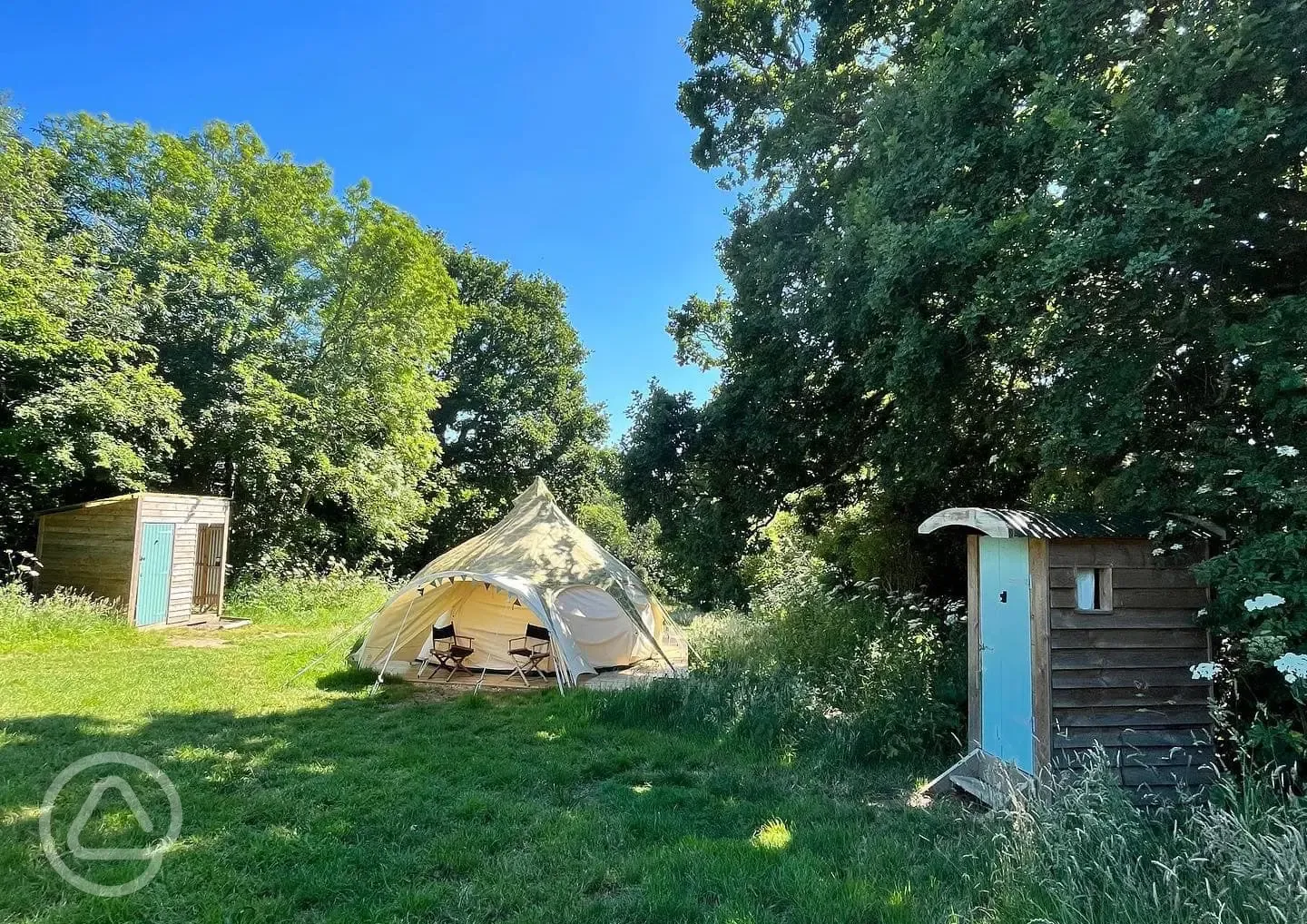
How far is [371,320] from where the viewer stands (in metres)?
17.1

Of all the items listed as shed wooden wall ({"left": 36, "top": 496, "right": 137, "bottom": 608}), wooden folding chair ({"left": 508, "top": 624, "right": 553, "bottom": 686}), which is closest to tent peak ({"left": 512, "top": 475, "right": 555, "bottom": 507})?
wooden folding chair ({"left": 508, "top": 624, "right": 553, "bottom": 686})

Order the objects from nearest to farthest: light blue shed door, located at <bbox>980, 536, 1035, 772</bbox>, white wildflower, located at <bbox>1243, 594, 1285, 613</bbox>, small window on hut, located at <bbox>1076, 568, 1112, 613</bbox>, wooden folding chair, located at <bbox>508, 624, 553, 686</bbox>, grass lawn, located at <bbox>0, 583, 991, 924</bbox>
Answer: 1. grass lawn, located at <bbox>0, 583, 991, 924</bbox>
2. white wildflower, located at <bbox>1243, 594, 1285, 613</bbox>
3. small window on hut, located at <bbox>1076, 568, 1112, 613</bbox>
4. light blue shed door, located at <bbox>980, 536, 1035, 772</bbox>
5. wooden folding chair, located at <bbox>508, 624, 553, 686</bbox>

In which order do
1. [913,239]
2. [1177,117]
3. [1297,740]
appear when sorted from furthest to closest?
[913,239]
[1177,117]
[1297,740]

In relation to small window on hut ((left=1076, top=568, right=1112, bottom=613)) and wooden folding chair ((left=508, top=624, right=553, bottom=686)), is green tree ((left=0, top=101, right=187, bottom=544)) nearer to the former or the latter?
wooden folding chair ((left=508, top=624, right=553, bottom=686))

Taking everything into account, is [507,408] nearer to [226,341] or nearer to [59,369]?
[226,341]

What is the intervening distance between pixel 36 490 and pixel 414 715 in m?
9.84

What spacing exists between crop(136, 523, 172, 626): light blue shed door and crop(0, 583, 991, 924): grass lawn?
3.67m

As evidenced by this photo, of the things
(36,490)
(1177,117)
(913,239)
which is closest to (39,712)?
(36,490)

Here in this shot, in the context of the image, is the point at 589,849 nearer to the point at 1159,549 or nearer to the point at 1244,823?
the point at 1244,823

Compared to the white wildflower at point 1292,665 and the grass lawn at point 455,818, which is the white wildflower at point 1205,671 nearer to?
the white wildflower at point 1292,665

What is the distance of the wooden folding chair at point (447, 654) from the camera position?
852 centimetres

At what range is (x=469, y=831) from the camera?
392 cm

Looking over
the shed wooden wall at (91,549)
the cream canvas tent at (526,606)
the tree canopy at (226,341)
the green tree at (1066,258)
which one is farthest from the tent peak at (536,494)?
the shed wooden wall at (91,549)

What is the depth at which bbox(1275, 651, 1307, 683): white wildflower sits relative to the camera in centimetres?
296
